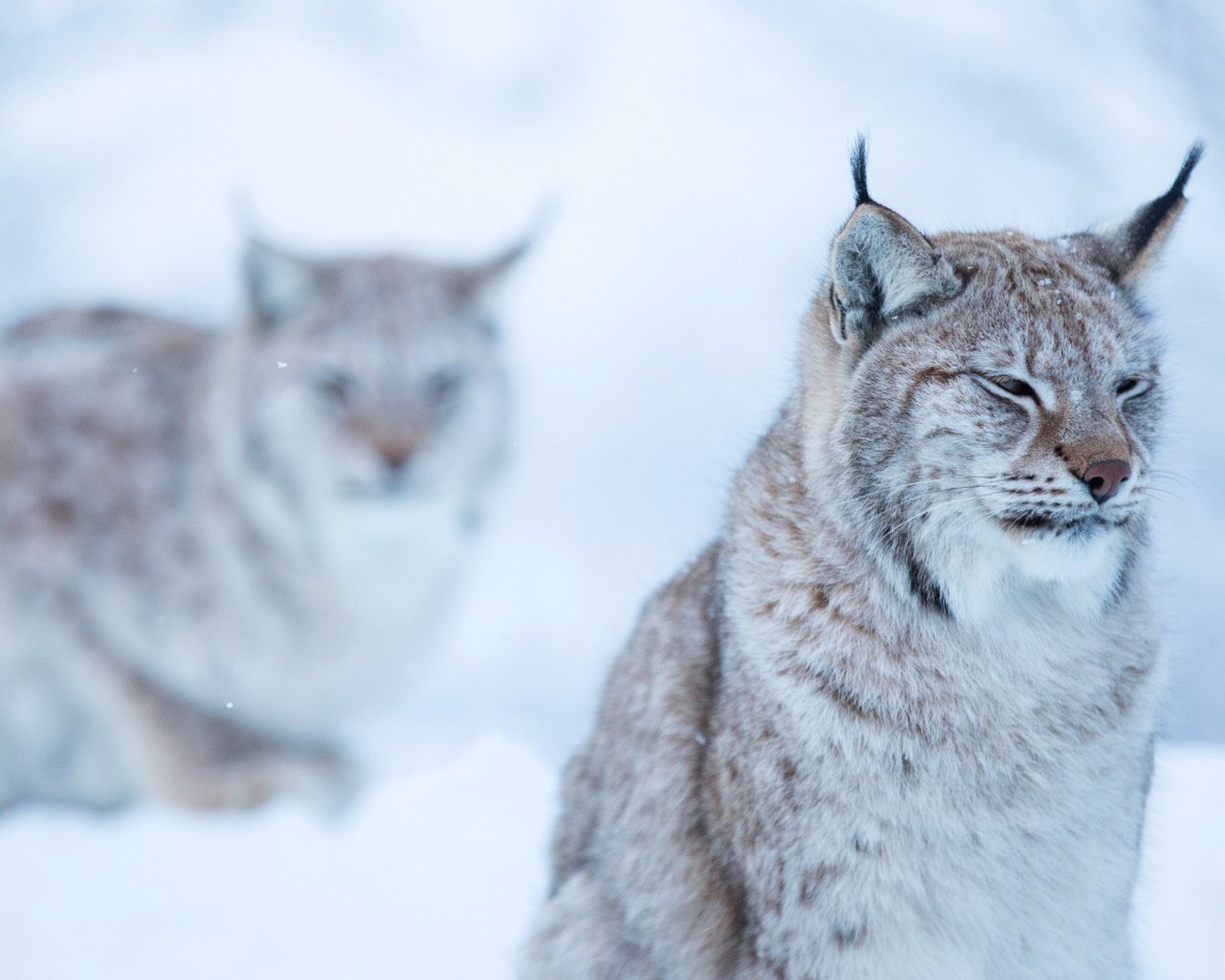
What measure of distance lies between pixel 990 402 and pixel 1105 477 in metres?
0.21

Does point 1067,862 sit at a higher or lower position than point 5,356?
lower

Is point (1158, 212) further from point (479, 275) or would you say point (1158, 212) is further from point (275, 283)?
point (275, 283)

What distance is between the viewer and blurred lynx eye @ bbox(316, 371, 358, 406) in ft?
12.8

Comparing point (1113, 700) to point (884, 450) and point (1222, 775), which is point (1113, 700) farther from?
point (1222, 775)

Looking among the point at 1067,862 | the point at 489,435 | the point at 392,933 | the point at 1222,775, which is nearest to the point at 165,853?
the point at 392,933

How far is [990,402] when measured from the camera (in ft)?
6.49

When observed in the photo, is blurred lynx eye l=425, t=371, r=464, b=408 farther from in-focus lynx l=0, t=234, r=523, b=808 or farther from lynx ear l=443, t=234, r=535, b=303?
lynx ear l=443, t=234, r=535, b=303

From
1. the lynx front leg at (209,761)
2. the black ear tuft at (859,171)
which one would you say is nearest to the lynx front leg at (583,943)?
the black ear tuft at (859,171)

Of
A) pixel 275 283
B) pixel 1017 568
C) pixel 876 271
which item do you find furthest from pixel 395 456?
pixel 1017 568

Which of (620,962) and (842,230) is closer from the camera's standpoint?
(842,230)

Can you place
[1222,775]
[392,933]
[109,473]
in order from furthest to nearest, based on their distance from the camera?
[109,473] → [1222,775] → [392,933]

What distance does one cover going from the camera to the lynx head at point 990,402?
6.37 feet

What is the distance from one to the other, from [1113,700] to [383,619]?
2742 mm

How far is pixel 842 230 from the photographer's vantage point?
1.99 m
